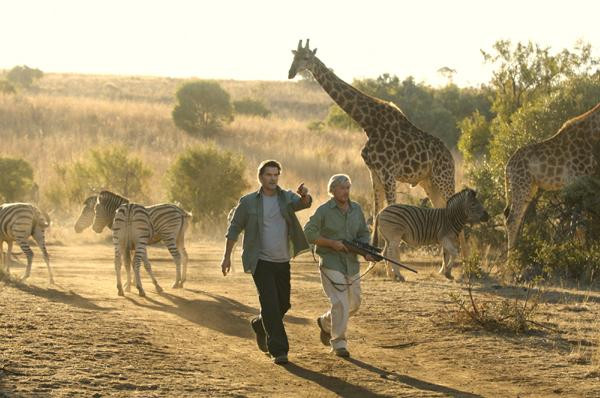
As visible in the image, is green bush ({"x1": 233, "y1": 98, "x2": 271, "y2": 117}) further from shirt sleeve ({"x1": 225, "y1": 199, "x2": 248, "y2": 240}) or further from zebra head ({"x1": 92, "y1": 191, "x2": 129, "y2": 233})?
shirt sleeve ({"x1": 225, "y1": 199, "x2": 248, "y2": 240})

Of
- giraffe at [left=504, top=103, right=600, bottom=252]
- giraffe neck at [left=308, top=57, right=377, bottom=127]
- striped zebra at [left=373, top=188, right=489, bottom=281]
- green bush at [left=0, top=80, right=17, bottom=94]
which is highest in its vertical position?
green bush at [left=0, top=80, right=17, bottom=94]

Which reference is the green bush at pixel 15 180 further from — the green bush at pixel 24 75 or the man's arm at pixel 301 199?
the green bush at pixel 24 75

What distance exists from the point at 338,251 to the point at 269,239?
2.09 feet

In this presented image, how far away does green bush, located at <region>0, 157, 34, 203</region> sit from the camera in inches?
1190

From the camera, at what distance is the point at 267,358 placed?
10359 millimetres

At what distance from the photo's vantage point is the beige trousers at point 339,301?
33.6ft

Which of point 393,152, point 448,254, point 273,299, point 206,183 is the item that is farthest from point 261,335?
point 206,183

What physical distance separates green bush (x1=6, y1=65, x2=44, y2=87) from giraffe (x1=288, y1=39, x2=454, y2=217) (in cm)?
6840

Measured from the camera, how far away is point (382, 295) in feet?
48.3

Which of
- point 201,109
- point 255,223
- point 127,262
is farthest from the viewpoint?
point 201,109

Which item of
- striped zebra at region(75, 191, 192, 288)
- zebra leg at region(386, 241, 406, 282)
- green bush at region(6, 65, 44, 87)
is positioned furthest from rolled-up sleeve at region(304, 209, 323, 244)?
green bush at region(6, 65, 44, 87)

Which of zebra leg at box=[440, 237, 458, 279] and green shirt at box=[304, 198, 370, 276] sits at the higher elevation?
green shirt at box=[304, 198, 370, 276]

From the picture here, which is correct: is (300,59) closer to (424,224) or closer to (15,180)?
(424,224)

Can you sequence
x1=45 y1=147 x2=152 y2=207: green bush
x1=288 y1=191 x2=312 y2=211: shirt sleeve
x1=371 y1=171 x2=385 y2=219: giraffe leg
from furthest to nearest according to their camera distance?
x1=45 y1=147 x2=152 y2=207: green bush < x1=371 y1=171 x2=385 y2=219: giraffe leg < x1=288 y1=191 x2=312 y2=211: shirt sleeve
